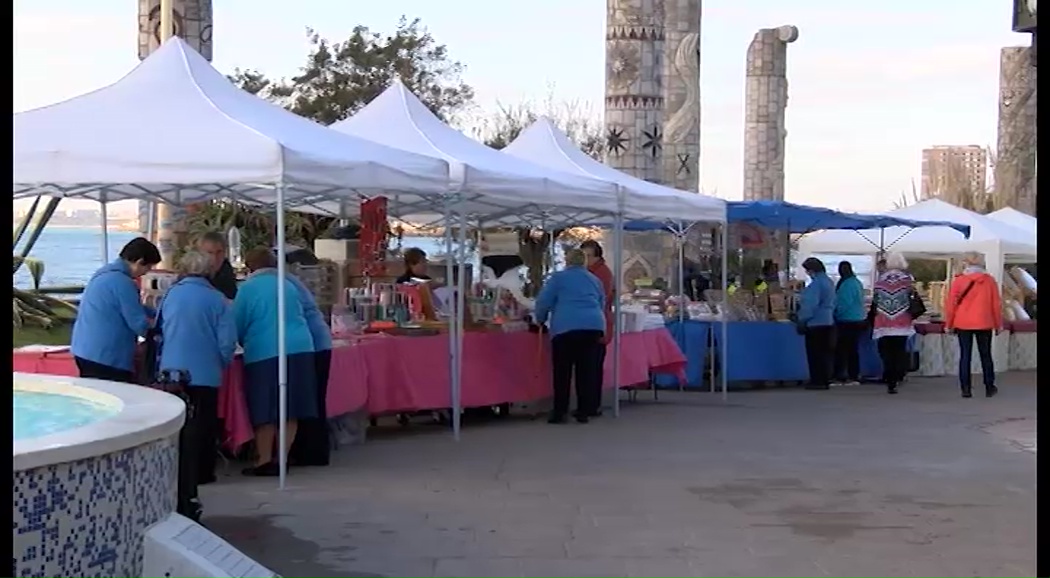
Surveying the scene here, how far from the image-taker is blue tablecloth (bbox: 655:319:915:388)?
15633 mm

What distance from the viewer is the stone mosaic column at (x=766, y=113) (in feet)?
100

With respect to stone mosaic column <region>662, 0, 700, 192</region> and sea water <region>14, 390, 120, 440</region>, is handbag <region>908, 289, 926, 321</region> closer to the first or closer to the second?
stone mosaic column <region>662, 0, 700, 192</region>

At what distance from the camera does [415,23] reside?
33.6 metres

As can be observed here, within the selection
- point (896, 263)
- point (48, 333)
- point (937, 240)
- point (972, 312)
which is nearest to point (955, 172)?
point (937, 240)

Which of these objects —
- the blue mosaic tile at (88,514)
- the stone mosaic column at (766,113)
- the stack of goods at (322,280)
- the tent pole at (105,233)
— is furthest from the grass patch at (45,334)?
the stone mosaic column at (766,113)

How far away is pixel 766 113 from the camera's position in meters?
31.1

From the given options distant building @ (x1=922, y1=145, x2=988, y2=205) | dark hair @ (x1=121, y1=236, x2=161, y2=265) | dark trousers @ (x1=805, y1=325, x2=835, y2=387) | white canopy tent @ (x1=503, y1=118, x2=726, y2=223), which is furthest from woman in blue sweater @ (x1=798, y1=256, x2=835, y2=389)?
distant building @ (x1=922, y1=145, x2=988, y2=205)

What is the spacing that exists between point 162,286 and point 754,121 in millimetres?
22752

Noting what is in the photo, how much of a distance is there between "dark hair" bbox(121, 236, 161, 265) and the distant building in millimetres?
30802

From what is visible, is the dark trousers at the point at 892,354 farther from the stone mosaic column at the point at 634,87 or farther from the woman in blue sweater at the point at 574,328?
the stone mosaic column at the point at 634,87

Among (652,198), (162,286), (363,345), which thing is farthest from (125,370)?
(652,198)

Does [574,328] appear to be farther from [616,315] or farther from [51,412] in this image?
[51,412]

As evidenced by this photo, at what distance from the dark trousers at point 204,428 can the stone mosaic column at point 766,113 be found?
73.7ft

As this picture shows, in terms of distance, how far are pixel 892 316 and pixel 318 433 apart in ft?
26.5
